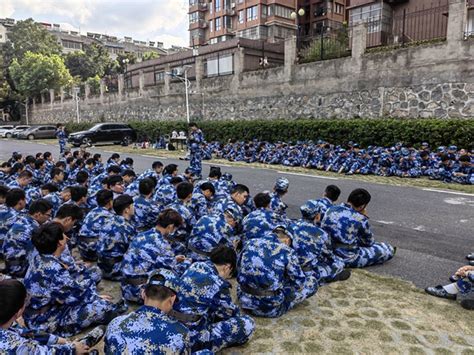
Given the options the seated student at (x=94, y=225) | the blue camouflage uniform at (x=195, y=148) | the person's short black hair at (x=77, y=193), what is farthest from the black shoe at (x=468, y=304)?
the blue camouflage uniform at (x=195, y=148)

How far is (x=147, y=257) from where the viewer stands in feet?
14.5

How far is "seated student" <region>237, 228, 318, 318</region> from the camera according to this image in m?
4.16

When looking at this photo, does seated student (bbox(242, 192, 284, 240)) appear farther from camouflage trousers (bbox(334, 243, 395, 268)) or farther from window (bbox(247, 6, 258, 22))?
window (bbox(247, 6, 258, 22))

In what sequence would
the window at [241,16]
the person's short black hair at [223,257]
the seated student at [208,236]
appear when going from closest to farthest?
the person's short black hair at [223,257] → the seated student at [208,236] → the window at [241,16]

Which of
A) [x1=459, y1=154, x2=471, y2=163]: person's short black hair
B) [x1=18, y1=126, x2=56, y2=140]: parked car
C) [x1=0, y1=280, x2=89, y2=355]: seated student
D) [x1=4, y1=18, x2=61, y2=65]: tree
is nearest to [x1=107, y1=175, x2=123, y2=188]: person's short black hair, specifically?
[x1=0, y1=280, x2=89, y2=355]: seated student

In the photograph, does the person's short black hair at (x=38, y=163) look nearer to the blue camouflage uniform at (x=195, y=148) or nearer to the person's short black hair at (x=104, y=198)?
the blue camouflage uniform at (x=195, y=148)

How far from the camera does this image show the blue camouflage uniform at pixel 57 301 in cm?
380

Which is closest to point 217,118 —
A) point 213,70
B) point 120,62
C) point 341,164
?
point 213,70

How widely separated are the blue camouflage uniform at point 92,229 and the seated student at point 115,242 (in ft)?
0.33

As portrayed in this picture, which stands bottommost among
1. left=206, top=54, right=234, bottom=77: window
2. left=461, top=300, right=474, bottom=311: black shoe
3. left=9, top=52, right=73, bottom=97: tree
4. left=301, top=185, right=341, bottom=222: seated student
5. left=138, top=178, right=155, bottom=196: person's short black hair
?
left=461, top=300, right=474, bottom=311: black shoe

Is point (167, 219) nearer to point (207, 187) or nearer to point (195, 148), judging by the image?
point (207, 187)

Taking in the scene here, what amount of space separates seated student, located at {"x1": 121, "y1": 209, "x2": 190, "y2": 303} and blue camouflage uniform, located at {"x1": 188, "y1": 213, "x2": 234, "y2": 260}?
0.57m

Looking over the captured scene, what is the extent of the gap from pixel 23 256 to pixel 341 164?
38.9 feet


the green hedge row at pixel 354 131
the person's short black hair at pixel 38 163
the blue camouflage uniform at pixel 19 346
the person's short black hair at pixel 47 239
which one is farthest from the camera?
the green hedge row at pixel 354 131
